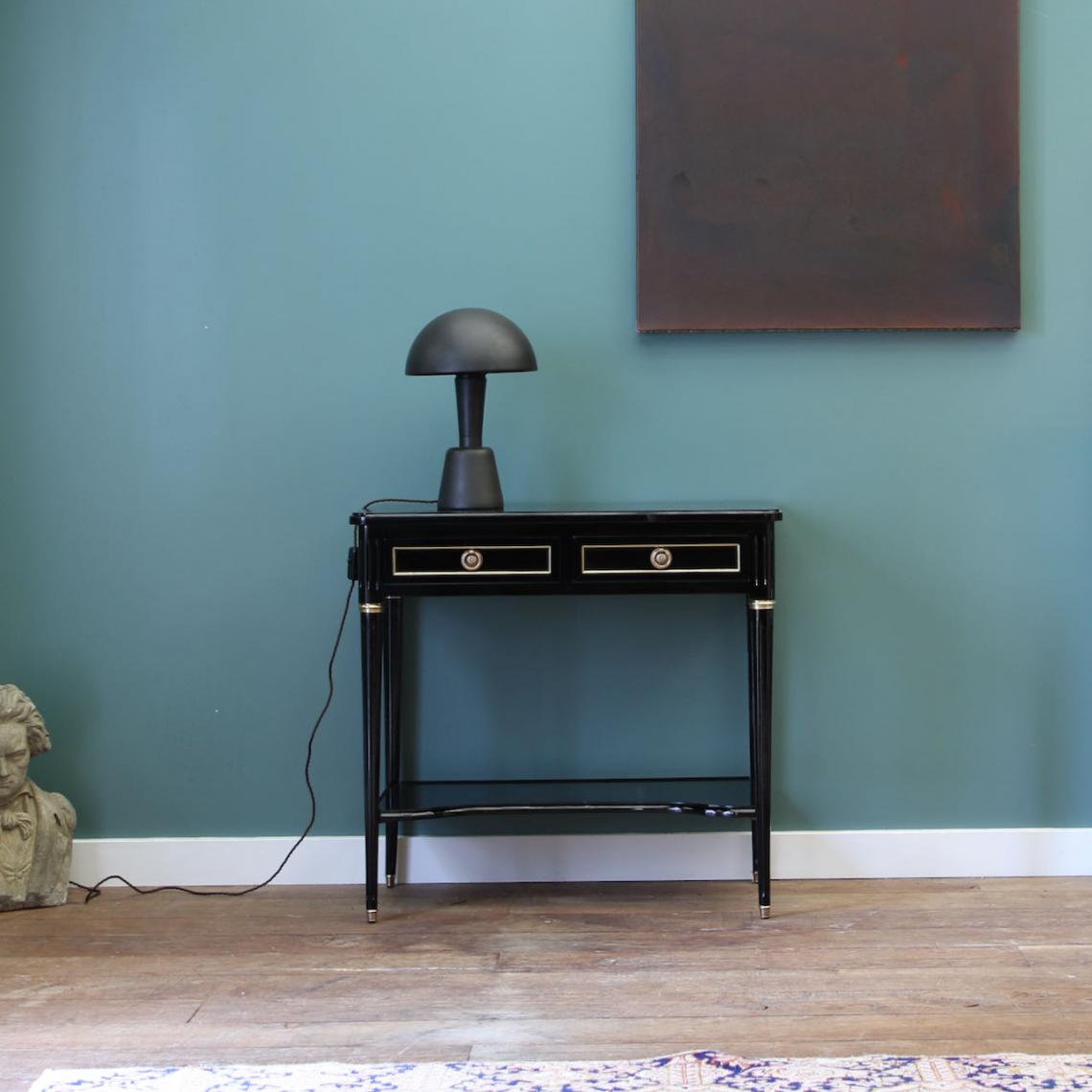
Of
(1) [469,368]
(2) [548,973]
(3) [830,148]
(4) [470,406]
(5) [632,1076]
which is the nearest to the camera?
(5) [632,1076]

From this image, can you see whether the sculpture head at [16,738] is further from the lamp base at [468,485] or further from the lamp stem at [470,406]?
the lamp stem at [470,406]

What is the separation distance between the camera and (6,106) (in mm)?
2848

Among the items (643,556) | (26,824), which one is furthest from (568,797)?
(26,824)

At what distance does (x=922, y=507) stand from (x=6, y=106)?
2.28 m

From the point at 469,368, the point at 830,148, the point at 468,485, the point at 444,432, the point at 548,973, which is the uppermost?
the point at 830,148

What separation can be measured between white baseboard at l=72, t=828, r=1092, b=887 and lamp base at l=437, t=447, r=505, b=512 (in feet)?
2.63

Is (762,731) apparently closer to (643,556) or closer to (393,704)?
(643,556)

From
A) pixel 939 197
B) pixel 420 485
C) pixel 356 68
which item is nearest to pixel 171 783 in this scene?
pixel 420 485

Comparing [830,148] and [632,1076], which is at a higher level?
[830,148]

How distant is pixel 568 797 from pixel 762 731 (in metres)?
0.44

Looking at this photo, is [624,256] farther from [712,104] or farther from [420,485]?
[420,485]

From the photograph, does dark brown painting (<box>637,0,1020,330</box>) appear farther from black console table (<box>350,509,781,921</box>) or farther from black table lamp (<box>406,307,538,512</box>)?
black console table (<box>350,509,781,921</box>)

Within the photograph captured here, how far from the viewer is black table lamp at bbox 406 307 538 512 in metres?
2.55

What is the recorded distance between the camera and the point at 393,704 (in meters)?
2.83
